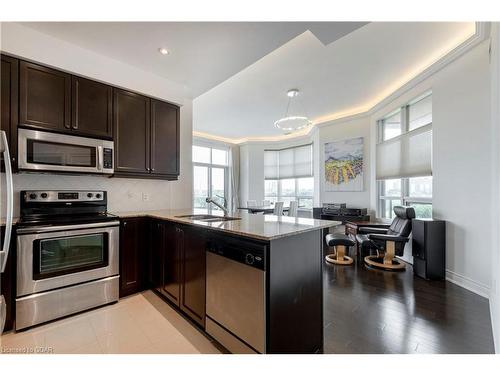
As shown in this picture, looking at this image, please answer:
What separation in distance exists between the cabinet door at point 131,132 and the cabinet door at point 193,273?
1.23 meters

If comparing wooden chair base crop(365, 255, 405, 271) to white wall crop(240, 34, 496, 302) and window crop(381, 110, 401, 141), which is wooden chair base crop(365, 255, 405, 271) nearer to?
white wall crop(240, 34, 496, 302)

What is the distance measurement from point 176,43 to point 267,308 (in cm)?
253

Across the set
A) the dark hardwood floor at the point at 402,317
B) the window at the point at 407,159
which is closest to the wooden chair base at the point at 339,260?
the dark hardwood floor at the point at 402,317

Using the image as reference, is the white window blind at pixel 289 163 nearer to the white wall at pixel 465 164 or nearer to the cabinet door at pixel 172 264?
the white wall at pixel 465 164

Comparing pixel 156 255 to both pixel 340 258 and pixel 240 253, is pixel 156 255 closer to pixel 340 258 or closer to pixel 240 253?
pixel 240 253

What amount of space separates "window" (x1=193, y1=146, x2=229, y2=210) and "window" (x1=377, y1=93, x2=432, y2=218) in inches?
175

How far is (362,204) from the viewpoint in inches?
199

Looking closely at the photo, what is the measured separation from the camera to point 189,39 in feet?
7.16

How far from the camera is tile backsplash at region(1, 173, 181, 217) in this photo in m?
2.25

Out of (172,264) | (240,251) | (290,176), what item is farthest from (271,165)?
(240,251)

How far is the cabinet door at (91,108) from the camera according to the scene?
234 cm

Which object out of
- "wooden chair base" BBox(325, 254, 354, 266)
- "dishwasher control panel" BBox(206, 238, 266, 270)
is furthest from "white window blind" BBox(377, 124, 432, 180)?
"dishwasher control panel" BBox(206, 238, 266, 270)
